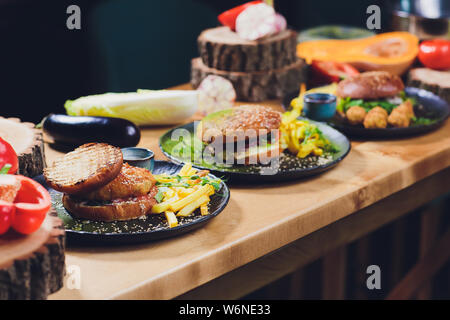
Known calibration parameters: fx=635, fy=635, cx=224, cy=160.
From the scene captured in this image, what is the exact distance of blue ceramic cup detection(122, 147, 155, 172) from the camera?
177 cm

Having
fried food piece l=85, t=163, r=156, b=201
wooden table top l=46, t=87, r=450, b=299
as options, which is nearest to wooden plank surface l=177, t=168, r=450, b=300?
wooden table top l=46, t=87, r=450, b=299

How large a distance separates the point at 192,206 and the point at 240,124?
44 centimetres

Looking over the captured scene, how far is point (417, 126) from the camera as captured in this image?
2373mm

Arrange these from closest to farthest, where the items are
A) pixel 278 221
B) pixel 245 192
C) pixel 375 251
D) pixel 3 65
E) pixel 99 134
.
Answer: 1. pixel 278 221
2. pixel 245 192
3. pixel 99 134
4. pixel 375 251
5. pixel 3 65

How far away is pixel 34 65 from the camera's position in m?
3.99

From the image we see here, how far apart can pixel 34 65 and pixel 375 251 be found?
2368 mm

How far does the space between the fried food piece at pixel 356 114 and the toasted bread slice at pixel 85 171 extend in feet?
3.61

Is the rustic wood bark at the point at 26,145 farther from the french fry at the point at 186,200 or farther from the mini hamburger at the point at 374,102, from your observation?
the mini hamburger at the point at 374,102

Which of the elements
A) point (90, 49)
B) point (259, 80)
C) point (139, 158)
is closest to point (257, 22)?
point (259, 80)

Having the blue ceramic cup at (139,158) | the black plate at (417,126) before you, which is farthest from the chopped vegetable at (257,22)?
the blue ceramic cup at (139,158)

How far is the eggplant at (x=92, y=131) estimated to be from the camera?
6.99 ft

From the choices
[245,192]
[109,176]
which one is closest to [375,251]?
[245,192]

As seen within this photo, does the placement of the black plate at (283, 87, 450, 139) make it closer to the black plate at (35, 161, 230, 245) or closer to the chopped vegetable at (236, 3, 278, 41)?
the chopped vegetable at (236, 3, 278, 41)
